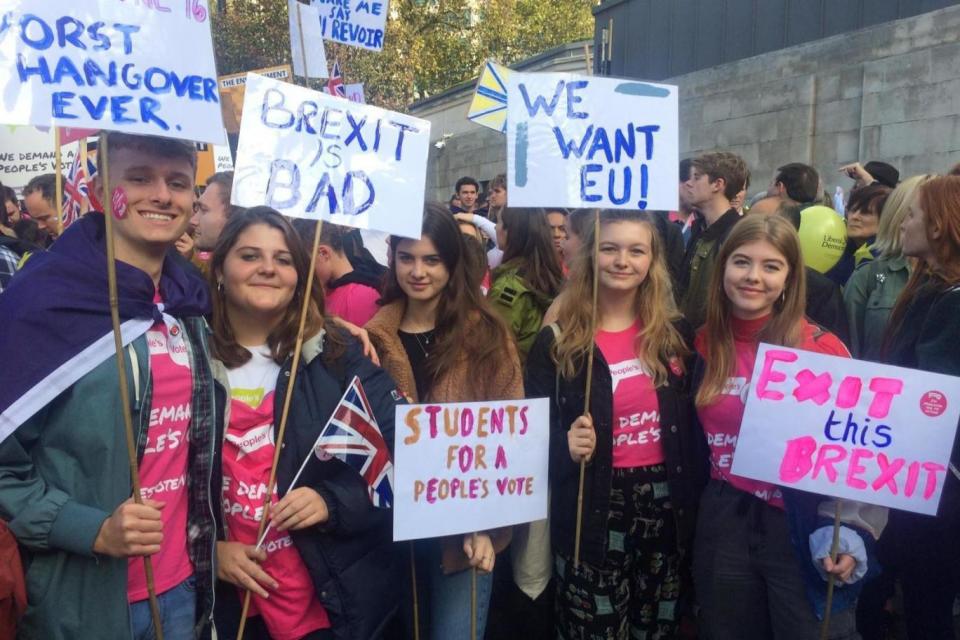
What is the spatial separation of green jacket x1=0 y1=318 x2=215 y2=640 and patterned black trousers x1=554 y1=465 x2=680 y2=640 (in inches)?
59.5

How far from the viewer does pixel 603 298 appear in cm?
310

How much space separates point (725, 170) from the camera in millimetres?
5039

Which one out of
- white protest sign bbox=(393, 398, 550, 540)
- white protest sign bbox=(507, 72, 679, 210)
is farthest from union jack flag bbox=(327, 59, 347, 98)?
white protest sign bbox=(393, 398, 550, 540)

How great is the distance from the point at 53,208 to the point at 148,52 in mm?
5101

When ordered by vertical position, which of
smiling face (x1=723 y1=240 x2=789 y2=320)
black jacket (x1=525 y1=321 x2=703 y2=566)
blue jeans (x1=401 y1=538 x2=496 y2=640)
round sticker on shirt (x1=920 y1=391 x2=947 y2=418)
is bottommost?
blue jeans (x1=401 y1=538 x2=496 y2=640)

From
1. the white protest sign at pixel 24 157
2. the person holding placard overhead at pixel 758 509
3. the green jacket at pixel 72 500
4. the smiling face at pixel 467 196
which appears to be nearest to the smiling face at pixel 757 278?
the person holding placard overhead at pixel 758 509

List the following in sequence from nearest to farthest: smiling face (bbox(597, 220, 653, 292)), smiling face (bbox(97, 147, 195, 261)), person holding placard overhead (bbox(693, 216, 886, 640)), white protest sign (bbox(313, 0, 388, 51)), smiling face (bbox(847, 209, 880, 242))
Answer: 1. smiling face (bbox(97, 147, 195, 261))
2. person holding placard overhead (bbox(693, 216, 886, 640))
3. smiling face (bbox(597, 220, 653, 292))
4. smiling face (bbox(847, 209, 880, 242))
5. white protest sign (bbox(313, 0, 388, 51))

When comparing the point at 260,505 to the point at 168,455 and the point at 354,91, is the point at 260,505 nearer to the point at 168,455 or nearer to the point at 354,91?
the point at 168,455

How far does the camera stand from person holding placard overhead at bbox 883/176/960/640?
112 inches

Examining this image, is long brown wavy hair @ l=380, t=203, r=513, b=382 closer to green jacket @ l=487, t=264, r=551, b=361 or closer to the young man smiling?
green jacket @ l=487, t=264, r=551, b=361

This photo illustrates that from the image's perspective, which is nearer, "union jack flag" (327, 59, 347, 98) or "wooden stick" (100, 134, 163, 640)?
"wooden stick" (100, 134, 163, 640)

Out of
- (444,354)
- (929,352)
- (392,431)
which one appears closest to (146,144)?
(392,431)

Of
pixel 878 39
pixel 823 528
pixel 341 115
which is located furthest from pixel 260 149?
pixel 878 39

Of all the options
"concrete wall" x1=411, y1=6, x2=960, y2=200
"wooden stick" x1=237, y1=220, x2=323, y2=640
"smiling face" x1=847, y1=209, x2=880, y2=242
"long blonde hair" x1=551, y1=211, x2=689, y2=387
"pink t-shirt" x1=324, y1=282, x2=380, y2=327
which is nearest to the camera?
"wooden stick" x1=237, y1=220, x2=323, y2=640
